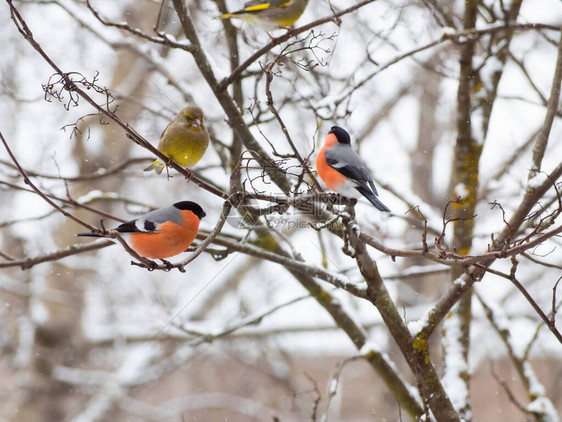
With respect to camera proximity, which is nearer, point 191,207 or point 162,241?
point 162,241

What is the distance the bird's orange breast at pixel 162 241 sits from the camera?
6.51 feet

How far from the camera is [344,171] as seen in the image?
2.44 metres

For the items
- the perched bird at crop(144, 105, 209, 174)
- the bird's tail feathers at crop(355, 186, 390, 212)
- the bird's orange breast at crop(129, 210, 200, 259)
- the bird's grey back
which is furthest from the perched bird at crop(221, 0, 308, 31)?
the bird's orange breast at crop(129, 210, 200, 259)

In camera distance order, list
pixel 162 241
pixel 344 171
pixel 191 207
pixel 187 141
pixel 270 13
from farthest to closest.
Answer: pixel 270 13 → pixel 187 141 → pixel 344 171 → pixel 191 207 → pixel 162 241

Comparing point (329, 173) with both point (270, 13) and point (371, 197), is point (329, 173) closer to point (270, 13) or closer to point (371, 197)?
point (371, 197)

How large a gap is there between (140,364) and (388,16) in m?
5.04

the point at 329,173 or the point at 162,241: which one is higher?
the point at 329,173

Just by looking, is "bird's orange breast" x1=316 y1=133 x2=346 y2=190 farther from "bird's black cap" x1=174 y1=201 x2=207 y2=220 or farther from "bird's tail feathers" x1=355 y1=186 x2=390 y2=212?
"bird's black cap" x1=174 y1=201 x2=207 y2=220

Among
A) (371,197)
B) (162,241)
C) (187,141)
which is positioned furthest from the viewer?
(187,141)

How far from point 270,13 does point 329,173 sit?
1010 mm

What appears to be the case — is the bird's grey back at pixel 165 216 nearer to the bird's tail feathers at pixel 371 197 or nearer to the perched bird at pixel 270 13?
the bird's tail feathers at pixel 371 197

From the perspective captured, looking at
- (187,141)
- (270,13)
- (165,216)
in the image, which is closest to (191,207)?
(165,216)

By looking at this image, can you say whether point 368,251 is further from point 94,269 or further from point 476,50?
point 94,269

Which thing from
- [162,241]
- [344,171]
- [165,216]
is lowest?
[162,241]
